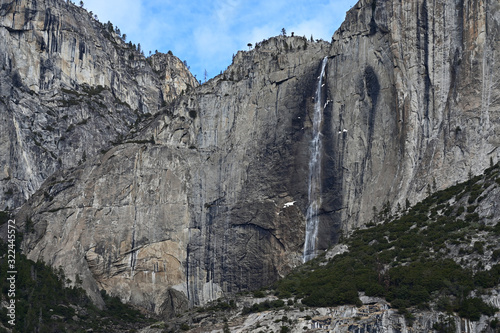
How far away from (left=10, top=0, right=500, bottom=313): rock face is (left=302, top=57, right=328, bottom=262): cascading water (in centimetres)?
68

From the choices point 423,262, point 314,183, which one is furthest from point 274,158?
point 423,262

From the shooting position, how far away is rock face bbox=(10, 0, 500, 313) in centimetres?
9375

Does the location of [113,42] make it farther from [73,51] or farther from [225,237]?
[225,237]

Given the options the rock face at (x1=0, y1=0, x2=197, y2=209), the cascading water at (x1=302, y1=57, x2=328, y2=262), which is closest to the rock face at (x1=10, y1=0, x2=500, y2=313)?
the cascading water at (x1=302, y1=57, x2=328, y2=262)

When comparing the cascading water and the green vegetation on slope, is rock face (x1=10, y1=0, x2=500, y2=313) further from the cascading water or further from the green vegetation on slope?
the green vegetation on slope

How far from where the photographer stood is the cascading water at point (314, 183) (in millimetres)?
103250

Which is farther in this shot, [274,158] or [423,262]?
[274,158]

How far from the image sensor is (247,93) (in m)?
117

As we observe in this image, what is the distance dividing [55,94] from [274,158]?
48373mm

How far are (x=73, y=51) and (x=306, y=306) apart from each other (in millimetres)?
84603

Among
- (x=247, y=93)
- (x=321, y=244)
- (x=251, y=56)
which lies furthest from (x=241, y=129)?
(x=321, y=244)

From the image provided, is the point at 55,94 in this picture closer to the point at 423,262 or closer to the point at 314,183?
the point at 314,183

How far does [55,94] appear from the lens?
140 m

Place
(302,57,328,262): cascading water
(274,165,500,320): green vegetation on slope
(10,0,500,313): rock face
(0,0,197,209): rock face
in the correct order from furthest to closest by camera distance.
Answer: (0,0,197,209): rock face, (302,57,328,262): cascading water, (10,0,500,313): rock face, (274,165,500,320): green vegetation on slope
